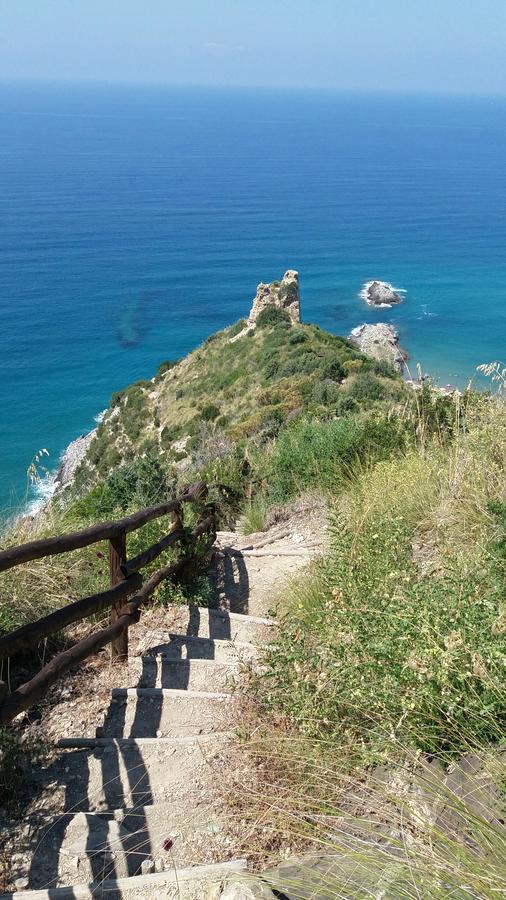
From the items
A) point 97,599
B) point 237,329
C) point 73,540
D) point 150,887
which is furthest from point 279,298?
point 150,887

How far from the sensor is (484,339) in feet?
233

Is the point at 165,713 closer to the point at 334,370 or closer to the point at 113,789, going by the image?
the point at 113,789

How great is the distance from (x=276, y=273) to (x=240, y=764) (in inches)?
3718

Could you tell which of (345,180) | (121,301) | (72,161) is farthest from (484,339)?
(72,161)

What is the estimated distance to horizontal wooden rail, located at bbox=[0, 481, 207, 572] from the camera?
3428 mm

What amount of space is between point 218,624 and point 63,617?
88.1 inches

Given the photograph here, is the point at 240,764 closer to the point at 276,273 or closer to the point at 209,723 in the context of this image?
the point at 209,723

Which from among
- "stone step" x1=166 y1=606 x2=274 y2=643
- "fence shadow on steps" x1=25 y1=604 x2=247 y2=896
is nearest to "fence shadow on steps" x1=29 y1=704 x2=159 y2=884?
"fence shadow on steps" x1=25 y1=604 x2=247 y2=896

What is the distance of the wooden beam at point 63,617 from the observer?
3508 mm

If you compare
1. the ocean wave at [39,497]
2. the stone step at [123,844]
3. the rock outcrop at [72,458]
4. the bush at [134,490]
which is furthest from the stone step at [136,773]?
the rock outcrop at [72,458]

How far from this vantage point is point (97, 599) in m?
4.39

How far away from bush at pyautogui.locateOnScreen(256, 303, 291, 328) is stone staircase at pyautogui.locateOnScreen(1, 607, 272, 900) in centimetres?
4009

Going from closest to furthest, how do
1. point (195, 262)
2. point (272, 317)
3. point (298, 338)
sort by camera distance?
point (298, 338), point (272, 317), point (195, 262)

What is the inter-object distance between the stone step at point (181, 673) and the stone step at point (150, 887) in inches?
77.6
